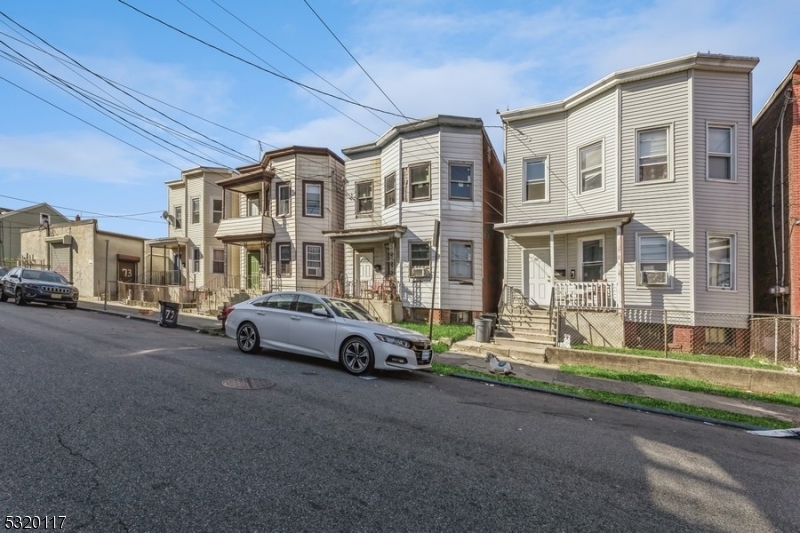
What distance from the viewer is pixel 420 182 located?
56.7 feet

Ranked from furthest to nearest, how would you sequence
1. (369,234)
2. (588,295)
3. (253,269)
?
(253,269) < (369,234) < (588,295)

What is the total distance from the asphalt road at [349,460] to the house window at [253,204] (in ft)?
55.6

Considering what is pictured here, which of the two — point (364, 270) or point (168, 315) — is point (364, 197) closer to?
point (364, 270)

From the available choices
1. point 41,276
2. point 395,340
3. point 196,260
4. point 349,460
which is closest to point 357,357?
point 395,340

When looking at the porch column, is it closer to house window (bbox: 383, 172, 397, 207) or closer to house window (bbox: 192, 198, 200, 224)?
house window (bbox: 383, 172, 397, 207)

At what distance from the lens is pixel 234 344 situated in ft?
36.3

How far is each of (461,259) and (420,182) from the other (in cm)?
359

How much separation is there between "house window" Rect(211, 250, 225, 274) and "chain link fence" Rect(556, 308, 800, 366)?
20129 mm

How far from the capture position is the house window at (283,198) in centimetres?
2138

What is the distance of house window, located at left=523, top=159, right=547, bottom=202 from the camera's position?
1622cm

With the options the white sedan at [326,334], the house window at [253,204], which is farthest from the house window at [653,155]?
the house window at [253,204]

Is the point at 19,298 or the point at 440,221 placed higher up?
the point at 440,221

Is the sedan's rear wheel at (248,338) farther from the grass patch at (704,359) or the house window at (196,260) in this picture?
the house window at (196,260)

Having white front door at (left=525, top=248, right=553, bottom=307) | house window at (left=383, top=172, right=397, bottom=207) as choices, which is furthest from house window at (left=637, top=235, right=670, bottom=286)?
house window at (left=383, top=172, right=397, bottom=207)
